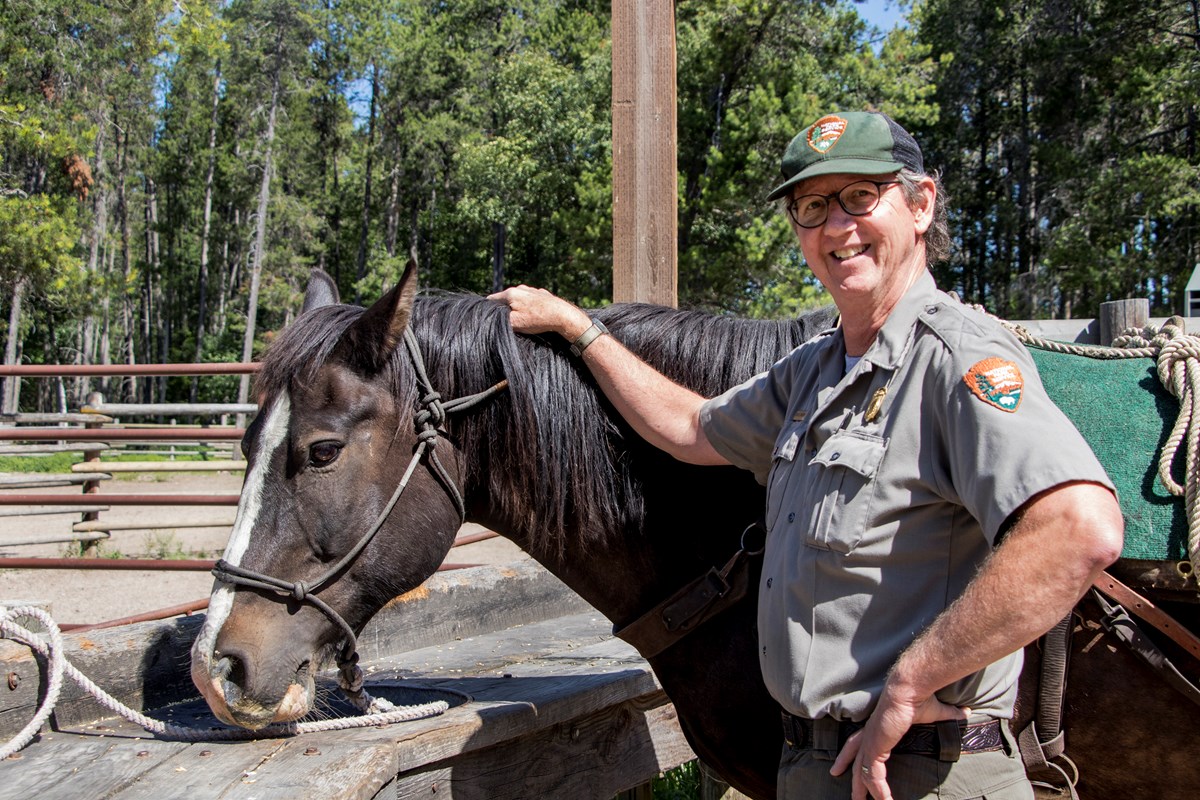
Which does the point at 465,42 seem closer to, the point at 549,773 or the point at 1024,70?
the point at 1024,70

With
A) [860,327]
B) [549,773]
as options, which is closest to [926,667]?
[860,327]

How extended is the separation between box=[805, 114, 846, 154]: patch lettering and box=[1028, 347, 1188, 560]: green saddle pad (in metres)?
0.71

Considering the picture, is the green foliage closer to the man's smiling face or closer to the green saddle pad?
the green saddle pad

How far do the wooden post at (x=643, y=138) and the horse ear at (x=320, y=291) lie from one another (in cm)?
116

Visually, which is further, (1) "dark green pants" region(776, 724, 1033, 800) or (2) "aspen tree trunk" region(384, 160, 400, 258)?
(2) "aspen tree trunk" region(384, 160, 400, 258)

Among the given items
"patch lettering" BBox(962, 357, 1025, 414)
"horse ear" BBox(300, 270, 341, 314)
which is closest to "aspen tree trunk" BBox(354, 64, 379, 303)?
"horse ear" BBox(300, 270, 341, 314)

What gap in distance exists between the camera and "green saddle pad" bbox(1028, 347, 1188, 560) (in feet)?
5.57

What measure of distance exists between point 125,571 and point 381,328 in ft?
25.0

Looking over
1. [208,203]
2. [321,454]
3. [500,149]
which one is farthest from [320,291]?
[208,203]

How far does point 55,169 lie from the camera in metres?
25.4

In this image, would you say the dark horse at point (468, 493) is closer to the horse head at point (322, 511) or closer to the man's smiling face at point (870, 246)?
the horse head at point (322, 511)

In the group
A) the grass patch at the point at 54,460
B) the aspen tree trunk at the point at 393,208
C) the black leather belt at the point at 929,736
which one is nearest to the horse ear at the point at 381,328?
the black leather belt at the point at 929,736

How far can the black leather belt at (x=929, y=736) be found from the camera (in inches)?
55.8

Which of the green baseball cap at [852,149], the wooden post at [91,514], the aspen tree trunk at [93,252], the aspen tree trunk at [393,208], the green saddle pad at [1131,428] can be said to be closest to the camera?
the green baseball cap at [852,149]
